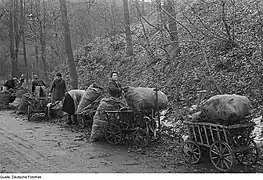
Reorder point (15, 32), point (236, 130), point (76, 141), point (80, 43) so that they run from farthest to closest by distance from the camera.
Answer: point (80, 43), point (15, 32), point (76, 141), point (236, 130)

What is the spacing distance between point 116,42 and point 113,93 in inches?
457

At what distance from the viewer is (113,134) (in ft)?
23.6

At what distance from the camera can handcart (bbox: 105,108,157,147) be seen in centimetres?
686

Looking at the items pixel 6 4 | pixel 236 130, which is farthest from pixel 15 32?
pixel 236 130

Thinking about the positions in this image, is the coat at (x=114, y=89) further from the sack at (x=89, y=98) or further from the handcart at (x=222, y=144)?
the handcart at (x=222, y=144)

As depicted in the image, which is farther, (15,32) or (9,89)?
(15,32)

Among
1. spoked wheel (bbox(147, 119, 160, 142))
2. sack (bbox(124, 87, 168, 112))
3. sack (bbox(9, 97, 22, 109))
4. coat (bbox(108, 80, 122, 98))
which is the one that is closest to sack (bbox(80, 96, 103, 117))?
coat (bbox(108, 80, 122, 98))

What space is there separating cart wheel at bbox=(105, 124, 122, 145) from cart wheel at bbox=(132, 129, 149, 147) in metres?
0.37

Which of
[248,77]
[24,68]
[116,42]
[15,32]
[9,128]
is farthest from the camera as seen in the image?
[24,68]

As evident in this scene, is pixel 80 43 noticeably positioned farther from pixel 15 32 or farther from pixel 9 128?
pixel 9 128

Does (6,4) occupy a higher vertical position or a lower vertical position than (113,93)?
higher

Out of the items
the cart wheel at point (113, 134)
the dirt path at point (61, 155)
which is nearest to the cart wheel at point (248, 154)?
the dirt path at point (61, 155)

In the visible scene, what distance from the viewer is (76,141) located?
7.58m

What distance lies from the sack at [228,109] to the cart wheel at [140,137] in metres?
1.97
